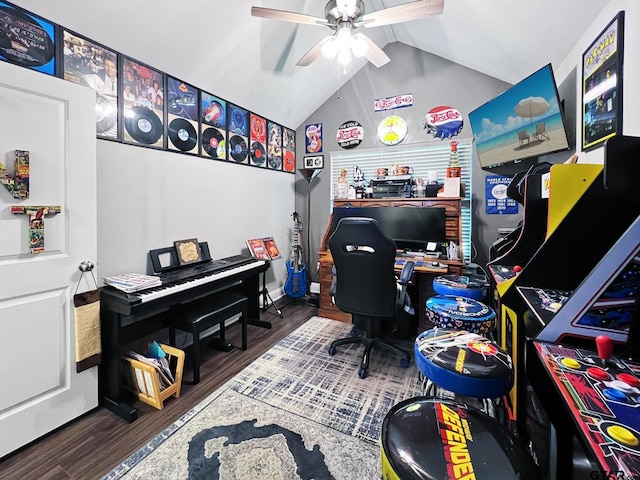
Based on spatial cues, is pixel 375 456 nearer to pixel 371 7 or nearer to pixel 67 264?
pixel 67 264

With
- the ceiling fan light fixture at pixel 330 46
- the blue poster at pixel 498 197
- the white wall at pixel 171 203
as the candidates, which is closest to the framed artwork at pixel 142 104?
the white wall at pixel 171 203

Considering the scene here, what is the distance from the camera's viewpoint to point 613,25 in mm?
1462

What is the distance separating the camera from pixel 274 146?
12.6ft

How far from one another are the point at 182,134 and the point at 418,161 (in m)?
2.62

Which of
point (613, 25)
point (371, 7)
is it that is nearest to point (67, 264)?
point (613, 25)

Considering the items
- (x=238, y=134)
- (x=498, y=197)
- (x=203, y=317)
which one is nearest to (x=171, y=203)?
(x=203, y=317)

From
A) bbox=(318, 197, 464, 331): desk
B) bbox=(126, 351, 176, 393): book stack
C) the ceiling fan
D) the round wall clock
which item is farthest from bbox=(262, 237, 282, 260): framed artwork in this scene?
the ceiling fan

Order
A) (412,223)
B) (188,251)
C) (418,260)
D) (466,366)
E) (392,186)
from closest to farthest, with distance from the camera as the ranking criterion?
(466,366) < (188,251) < (418,260) < (412,223) < (392,186)

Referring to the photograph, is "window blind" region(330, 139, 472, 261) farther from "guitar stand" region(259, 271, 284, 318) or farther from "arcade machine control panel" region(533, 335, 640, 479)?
"arcade machine control panel" region(533, 335, 640, 479)

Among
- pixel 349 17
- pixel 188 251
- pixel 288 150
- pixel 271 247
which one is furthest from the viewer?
pixel 288 150

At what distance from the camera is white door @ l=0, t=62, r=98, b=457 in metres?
1.49

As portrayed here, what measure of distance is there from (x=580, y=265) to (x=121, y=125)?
2.82m

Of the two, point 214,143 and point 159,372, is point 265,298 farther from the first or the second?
point 214,143

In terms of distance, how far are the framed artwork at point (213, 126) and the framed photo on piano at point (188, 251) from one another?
0.87 m
